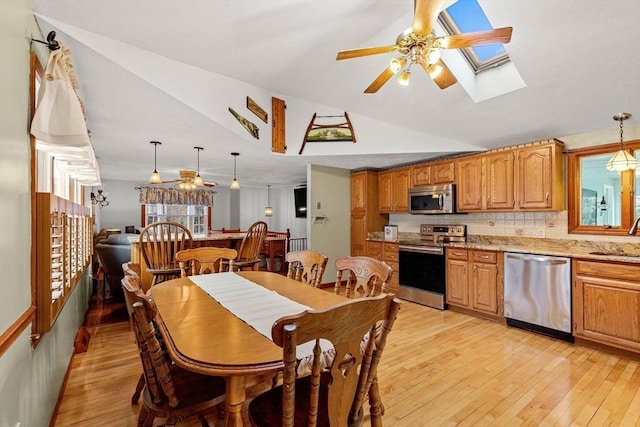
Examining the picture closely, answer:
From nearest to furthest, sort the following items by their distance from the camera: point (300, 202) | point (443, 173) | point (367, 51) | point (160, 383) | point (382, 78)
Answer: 1. point (160, 383)
2. point (367, 51)
3. point (382, 78)
4. point (443, 173)
5. point (300, 202)

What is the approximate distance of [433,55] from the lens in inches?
72.9

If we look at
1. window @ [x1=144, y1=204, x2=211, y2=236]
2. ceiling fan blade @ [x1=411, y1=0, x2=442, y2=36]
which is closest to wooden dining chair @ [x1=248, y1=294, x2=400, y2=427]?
ceiling fan blade @ [x1=411, y1=0, x2=442, y2=36]

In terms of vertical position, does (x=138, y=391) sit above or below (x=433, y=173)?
below

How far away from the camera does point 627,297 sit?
2.66m

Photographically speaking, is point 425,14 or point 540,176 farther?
point 540,176

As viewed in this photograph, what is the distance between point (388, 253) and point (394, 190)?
3.57ft

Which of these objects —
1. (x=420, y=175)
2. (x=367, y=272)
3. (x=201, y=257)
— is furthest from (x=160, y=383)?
(x=420, y=175)

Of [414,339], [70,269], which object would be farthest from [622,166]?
[70,269]

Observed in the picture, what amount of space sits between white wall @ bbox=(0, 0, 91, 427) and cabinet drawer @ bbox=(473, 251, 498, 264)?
4.03 metres

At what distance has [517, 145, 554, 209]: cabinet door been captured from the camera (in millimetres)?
3371

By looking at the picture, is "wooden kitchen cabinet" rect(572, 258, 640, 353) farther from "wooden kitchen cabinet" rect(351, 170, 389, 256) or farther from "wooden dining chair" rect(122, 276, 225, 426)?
"wooden dining chair" rect(122, 276, 225, 426)

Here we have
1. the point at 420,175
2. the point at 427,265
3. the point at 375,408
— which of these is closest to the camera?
the point at 375,408

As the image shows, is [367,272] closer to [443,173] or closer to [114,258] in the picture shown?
[443,173]

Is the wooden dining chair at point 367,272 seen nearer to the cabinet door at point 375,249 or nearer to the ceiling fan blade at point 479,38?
the ceiling fan blade at point 479,38
